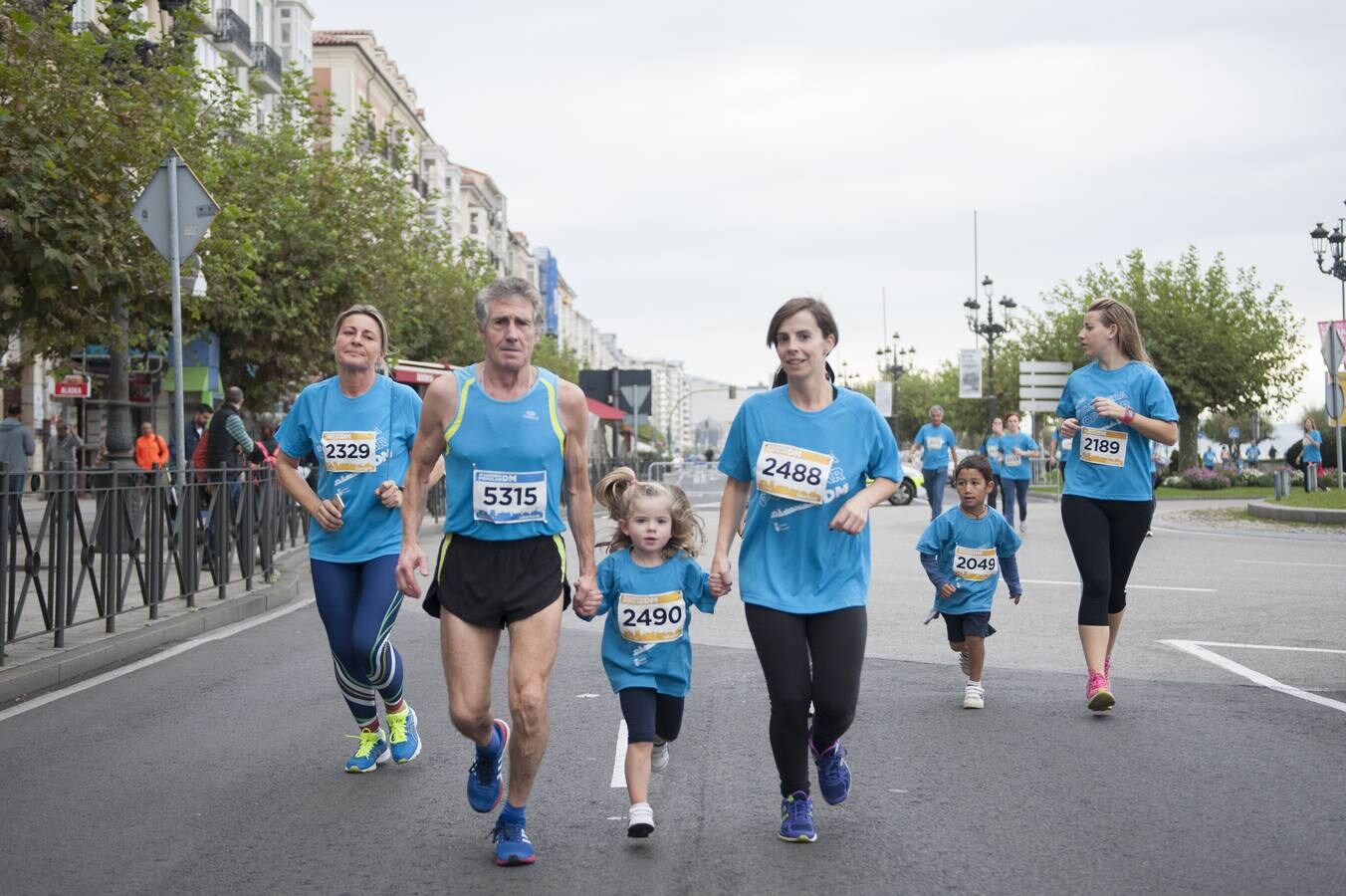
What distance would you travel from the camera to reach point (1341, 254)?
3188 centimetres

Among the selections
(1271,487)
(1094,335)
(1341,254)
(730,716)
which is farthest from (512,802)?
(1271,487)

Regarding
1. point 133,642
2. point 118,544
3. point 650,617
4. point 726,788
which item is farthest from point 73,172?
point 650,617

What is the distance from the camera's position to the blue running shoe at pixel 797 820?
201 inches

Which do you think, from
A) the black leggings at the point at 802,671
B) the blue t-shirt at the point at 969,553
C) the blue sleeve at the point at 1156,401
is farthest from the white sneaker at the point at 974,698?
the black leggings at the point at 802,671

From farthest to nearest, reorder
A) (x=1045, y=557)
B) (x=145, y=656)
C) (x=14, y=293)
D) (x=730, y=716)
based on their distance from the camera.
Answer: (x=1045, y=557), (x=14, y=293), (x=145, y=656), (x=730, y=716)

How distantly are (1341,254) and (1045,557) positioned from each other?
17329 mm

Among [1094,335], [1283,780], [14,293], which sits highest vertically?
[14,293]

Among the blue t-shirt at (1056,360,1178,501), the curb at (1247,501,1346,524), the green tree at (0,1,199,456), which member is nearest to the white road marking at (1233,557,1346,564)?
the curb at (1247,501,1346,524)

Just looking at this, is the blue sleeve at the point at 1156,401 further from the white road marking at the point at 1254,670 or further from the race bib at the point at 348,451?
the race bib at the point at 348,451

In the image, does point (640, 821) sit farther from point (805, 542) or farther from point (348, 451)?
point (348, 451)

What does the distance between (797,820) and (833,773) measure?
28cm

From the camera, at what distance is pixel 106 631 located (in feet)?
35.4

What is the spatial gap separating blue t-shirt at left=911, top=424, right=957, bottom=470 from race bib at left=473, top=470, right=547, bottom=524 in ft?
61.1

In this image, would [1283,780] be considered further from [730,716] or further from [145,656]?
[145,656]
